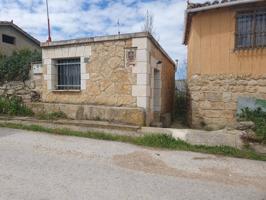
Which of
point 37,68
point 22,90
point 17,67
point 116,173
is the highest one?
point 17,67

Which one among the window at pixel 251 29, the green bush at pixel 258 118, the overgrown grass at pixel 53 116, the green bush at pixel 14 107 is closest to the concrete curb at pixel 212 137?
the green bush at pixel 258 118

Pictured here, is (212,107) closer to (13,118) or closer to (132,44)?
(132,44)

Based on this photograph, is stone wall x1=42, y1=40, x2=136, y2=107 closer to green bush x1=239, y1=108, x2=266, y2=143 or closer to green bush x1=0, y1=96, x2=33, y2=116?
green bush x1=0, y1=96, x2=33, y2=116

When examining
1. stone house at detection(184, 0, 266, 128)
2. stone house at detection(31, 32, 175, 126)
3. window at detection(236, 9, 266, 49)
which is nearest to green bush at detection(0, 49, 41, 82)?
stone house at detection(31, 32, 175, 126)

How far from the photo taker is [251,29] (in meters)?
8.04

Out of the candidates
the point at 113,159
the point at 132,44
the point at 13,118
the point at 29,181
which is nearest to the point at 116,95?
the point at 132,44

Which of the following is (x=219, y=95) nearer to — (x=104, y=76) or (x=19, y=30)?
(x=104, y=76)

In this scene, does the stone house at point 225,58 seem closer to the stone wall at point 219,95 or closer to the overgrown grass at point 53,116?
the stone wall at point 219,95

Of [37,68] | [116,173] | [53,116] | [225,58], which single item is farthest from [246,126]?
[37,68]

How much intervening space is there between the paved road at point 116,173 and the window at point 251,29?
4220 mm

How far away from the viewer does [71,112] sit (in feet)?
27.0

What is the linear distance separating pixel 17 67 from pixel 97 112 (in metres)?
4.72

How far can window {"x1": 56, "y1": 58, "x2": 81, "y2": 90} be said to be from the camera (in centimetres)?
859

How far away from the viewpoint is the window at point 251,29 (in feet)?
26.1
